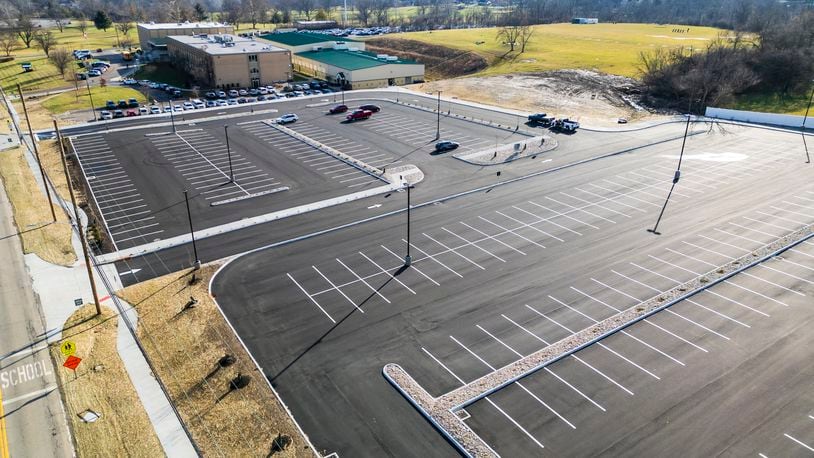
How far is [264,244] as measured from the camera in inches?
1374

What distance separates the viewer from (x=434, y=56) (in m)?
128

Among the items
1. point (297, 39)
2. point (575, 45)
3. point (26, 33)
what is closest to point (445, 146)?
point (297, 39)

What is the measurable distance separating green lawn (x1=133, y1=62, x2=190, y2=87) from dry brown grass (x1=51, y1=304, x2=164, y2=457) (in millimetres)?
78391

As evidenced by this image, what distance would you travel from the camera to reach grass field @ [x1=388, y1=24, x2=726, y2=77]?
103 meters

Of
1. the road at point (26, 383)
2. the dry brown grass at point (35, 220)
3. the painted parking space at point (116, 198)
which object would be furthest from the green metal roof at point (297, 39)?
the road at point (26, 383)

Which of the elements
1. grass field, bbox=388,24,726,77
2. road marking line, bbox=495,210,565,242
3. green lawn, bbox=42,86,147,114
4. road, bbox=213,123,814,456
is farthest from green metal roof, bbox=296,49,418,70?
road marking line, bbox=495,210,565,242

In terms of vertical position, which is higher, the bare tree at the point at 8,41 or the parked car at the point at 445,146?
the bare tree at the point at 8,41

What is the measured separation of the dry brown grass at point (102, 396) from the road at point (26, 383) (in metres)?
0.52

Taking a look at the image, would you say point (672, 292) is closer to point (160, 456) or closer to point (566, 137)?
point (160, 456)

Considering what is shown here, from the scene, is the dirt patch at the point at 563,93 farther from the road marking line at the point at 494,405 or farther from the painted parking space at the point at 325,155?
the road marking line at the point at 494,405

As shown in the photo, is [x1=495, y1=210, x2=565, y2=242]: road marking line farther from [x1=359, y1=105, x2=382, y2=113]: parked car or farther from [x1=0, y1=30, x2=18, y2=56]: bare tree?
[x1=0, y1=30, x2=18, y2=56]: bare tree

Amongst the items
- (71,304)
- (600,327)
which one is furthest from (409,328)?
(71,304)

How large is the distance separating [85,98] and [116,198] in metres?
48.0

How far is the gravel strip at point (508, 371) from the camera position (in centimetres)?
1995
